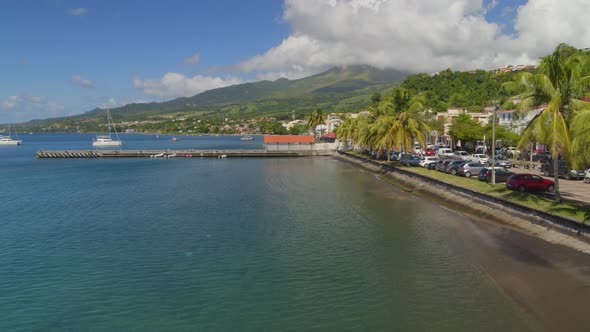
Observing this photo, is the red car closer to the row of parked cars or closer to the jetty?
the row of parked cars

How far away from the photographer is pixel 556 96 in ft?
83.5

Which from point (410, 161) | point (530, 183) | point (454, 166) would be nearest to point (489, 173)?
point (530, 183)

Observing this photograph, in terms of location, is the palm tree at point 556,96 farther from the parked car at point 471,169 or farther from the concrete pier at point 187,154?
the concrete pier at point 187,154

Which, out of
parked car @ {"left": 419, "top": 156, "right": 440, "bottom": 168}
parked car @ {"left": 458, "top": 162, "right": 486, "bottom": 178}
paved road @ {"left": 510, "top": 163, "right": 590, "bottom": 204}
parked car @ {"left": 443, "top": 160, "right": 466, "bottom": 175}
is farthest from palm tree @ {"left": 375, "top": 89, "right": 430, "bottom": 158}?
paved road @ {"left": 510, "top": 163, "right": 590, "bottom": 204}

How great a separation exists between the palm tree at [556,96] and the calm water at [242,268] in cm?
830

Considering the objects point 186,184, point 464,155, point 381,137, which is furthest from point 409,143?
point 186,184

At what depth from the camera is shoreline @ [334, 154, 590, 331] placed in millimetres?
15172

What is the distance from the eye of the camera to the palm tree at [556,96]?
2483cm

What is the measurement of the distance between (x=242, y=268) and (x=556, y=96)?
21.8 meters

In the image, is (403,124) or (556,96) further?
(403,124)

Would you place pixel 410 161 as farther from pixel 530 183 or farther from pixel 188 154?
pixel 188 154

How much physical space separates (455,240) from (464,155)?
44.6m

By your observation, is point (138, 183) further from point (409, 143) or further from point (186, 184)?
point (409, 143)

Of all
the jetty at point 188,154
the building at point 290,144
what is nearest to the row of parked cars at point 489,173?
the jetty at point 188,154
